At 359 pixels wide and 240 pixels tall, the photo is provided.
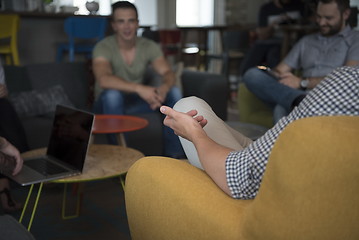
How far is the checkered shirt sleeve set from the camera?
3.42 ft

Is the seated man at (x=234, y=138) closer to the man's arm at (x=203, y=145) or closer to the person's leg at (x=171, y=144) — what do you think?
the man's arm at (x=203, y=145)

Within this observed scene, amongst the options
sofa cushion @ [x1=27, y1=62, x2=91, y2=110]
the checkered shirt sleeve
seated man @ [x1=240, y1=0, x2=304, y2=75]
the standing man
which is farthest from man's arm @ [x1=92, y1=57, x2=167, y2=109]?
seated man @ [x1=240, y1=0, x2=304, y2=75]

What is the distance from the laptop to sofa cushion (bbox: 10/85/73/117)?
3.22ft

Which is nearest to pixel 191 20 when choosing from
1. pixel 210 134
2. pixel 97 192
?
pixel 97 192

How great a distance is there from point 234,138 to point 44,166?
2.73 ft

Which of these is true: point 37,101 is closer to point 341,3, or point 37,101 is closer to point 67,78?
point 67,78

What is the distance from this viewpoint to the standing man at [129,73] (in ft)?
9.72

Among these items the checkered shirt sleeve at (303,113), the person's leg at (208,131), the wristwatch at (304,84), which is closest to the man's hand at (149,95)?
the wristwatch at (304,84)

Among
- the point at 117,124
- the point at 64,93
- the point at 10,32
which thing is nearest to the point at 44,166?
the point at 117,124

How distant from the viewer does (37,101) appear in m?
3.01

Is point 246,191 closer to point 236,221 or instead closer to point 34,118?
point 236,221

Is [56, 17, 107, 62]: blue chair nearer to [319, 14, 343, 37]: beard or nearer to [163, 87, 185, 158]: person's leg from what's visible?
[163, 87, 185, 158]: person's leg

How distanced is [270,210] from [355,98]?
0.32m

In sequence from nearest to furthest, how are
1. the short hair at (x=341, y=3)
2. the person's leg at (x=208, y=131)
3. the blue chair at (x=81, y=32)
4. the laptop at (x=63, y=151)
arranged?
the person's leg at (x=208, y=131)
the laptop at (x=63, y=151)
the short hair at (x=341, y=3)
the blue chair at (x=81, y=32)
